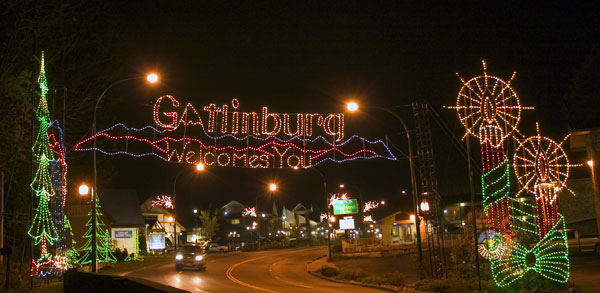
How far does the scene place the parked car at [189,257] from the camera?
36.2 meters

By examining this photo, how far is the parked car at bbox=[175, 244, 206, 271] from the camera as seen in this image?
119 ft

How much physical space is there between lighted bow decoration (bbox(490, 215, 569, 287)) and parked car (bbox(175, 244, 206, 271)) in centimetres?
2180

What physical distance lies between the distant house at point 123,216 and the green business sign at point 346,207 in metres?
20.1

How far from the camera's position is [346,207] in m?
60.7

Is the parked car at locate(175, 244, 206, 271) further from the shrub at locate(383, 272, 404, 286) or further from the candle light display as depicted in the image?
the candle light display

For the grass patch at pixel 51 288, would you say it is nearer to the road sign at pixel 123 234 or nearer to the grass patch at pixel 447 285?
the grass patch at pixel 447 285

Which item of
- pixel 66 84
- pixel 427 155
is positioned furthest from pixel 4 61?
pixel 427 155

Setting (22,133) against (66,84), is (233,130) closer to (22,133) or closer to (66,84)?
(22,133)

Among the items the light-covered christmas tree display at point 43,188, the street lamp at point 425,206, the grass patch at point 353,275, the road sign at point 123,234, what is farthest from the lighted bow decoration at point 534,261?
the road sign at point 123,234

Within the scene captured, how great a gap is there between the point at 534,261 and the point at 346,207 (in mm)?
42669

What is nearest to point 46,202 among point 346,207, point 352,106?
point 352,106

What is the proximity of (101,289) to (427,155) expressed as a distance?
14.0m

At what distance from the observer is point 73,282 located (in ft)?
60.6

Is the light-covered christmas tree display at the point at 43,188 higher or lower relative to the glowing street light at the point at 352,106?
lower
